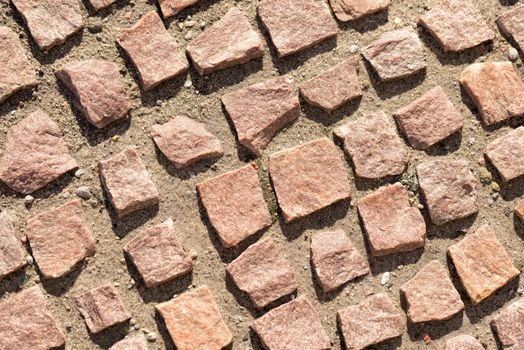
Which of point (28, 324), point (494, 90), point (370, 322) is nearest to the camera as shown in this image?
point (28, 324)

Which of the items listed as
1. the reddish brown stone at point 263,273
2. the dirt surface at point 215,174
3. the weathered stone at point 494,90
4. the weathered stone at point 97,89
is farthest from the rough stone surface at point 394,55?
the weathered stone at point 97,89

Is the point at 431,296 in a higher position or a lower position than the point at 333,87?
lower

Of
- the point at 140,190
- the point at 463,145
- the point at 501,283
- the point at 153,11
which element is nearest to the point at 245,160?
the point at 140,190

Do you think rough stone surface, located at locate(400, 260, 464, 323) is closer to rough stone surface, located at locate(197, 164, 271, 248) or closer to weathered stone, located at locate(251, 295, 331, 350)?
weathered stone, located at locate(251, 295, 331, 350)

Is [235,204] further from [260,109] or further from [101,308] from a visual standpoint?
[101,308]

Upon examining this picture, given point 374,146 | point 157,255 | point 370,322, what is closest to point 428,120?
point 374,146

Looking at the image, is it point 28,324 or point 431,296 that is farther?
point 431,296

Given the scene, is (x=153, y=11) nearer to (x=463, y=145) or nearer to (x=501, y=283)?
(x=463, y=145)
